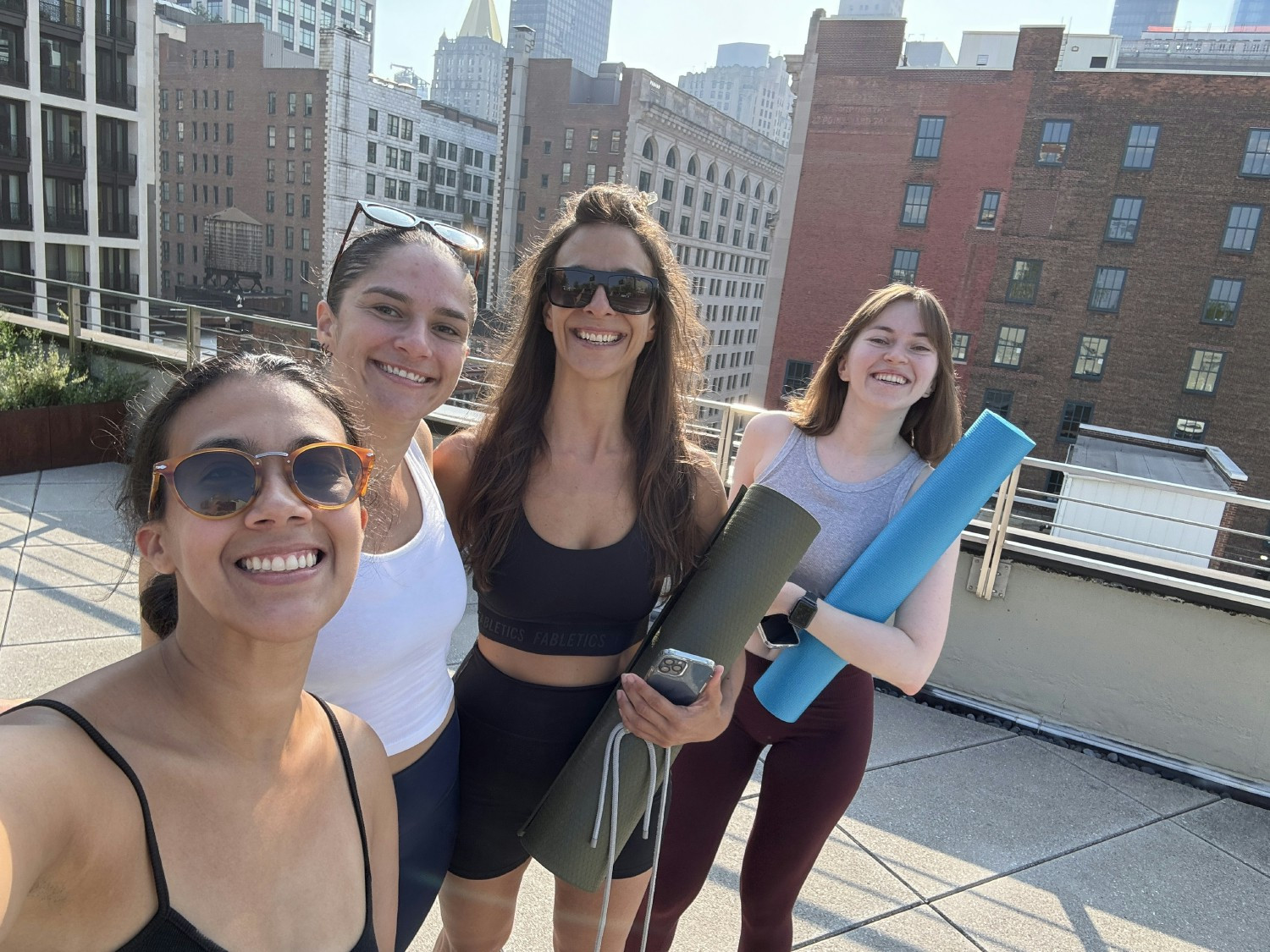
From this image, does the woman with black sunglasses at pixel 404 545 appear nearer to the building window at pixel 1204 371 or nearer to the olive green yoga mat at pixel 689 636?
the olive green yoga mat at pixel 689 636

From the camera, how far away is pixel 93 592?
459 centimetres

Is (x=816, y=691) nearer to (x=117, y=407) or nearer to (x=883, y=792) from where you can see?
(x=883, y=792)

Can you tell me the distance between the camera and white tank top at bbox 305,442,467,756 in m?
1.48

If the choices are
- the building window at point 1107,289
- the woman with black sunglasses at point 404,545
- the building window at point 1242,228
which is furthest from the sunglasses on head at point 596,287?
the building window at point 1242,228

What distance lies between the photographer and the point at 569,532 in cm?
186

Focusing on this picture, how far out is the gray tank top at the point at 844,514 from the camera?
7.13 feet

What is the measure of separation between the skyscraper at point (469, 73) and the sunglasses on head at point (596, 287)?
189 m

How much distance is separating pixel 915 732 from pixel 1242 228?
39328 mm

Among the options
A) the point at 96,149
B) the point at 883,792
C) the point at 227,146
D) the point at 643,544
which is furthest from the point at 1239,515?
the point at 227,146

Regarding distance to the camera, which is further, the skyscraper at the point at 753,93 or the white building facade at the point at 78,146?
the skyscraper at the point at 753,93

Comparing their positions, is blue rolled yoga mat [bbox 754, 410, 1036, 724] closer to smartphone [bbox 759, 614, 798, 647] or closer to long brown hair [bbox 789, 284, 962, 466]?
smartphone [bbox 759, 614, 798, 647]

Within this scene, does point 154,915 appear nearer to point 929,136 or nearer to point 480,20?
point 929,136

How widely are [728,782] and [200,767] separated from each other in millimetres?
1482

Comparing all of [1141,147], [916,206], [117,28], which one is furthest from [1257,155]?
[117,28]
